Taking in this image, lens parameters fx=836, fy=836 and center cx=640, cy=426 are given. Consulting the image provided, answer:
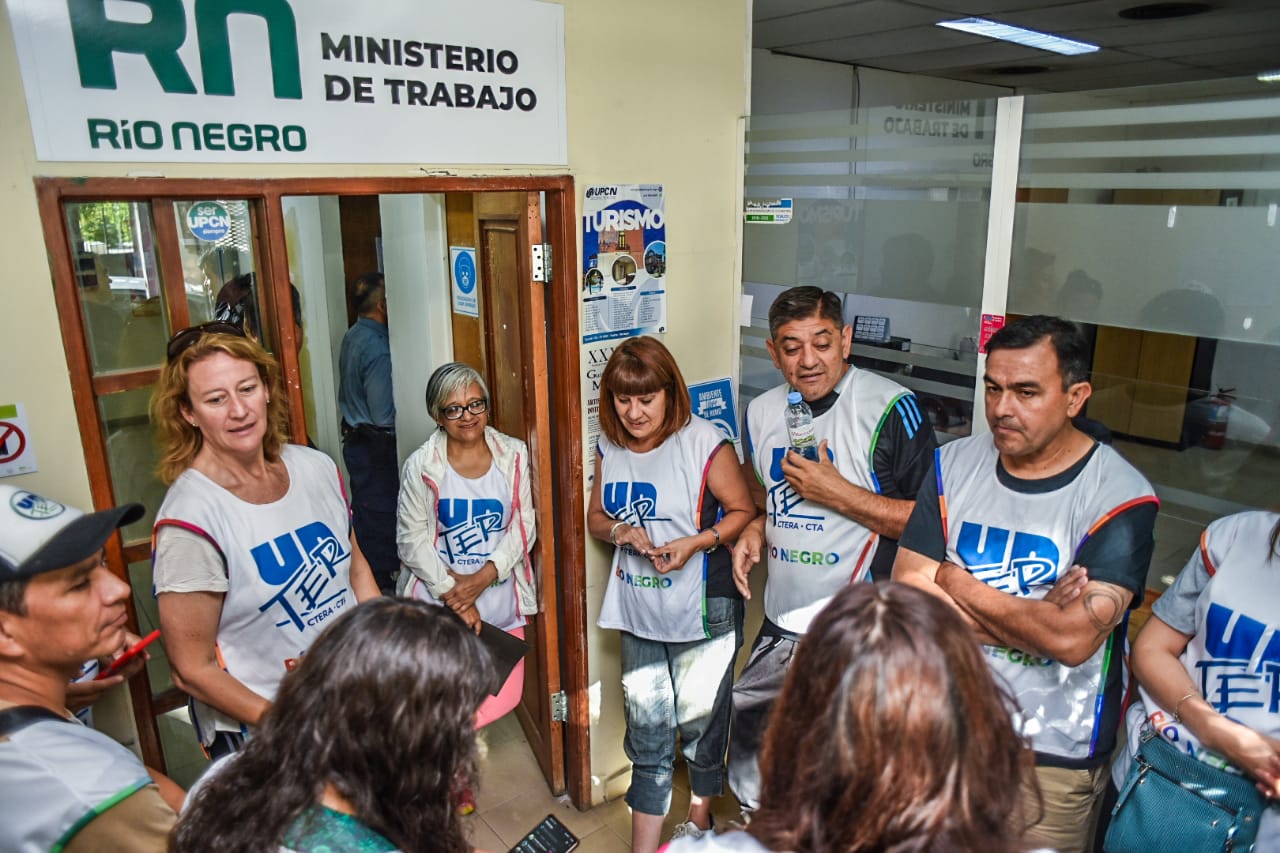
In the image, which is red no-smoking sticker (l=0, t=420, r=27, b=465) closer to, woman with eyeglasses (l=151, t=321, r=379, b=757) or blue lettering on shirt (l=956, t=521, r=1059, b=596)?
woman with eyeglasses (l=151, t=321, r=379, b=757)

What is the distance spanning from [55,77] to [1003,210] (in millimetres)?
2321

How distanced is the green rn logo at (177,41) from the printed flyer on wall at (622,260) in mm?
902

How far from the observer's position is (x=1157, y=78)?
6.67 metres

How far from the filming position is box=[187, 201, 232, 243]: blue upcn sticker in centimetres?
204

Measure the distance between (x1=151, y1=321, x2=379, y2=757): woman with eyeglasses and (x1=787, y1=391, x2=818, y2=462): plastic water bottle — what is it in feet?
3.97

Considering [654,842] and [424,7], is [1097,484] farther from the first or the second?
Answer: [424,7]

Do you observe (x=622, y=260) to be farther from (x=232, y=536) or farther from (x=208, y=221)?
(x=232, y=536)

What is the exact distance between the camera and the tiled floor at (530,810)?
9.34 ft

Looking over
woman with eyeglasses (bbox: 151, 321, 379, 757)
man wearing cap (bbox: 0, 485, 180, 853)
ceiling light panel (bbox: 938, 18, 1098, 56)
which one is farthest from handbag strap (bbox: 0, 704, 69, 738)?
ceiling light panel (bbox: 938, 18, 1098, 56)

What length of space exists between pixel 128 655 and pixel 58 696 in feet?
1.69

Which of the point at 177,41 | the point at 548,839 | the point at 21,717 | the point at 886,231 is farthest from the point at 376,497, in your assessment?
the point at 21,717

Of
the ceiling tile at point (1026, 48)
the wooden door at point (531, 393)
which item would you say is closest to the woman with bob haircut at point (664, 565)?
the wooden door at point (531, 393)

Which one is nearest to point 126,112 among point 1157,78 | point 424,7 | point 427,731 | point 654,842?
point 424,7

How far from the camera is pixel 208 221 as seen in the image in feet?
6.77
